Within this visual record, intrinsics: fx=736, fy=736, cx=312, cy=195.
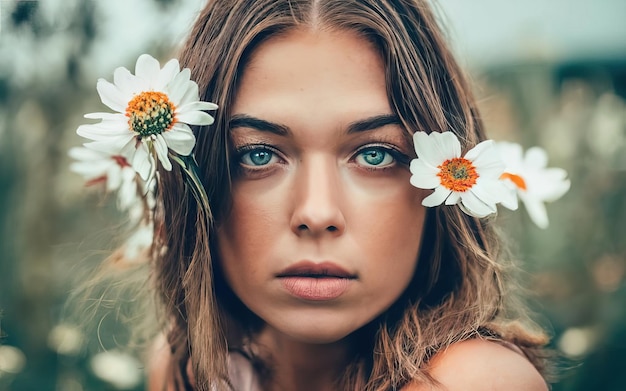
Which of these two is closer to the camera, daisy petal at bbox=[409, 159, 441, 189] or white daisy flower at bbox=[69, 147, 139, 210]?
daisy petal at bbox=[409, 159, 441, 189]

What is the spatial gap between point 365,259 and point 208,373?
1.31 feet

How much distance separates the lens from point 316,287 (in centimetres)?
122

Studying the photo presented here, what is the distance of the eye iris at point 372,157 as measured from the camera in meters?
1.26

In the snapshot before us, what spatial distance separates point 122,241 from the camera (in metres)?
1.74

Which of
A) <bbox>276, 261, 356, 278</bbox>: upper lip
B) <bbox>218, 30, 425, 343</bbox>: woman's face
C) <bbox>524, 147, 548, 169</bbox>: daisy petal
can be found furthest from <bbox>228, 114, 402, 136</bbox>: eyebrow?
<bbox>524, 147, 548, 169</bbox>: daisy petal

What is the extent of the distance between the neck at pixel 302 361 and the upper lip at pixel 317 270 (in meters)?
0.25

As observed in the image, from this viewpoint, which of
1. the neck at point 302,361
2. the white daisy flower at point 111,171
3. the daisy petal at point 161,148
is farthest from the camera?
the white daisy flower at point 111,171

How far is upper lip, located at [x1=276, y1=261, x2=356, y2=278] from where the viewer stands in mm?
1215

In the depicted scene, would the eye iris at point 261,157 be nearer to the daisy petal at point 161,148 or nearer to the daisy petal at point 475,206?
the daisy petal at point 161,148

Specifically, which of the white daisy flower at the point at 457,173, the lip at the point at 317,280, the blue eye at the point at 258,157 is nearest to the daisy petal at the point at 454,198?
the white daisy flower at the point at 457,173

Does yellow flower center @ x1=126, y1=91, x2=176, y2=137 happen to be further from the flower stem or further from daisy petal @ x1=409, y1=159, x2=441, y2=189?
daisy petal @ x1=409, y1=159, x2=441, y2=189

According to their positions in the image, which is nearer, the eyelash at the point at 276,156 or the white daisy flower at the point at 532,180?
the eyelash at the point at 276,156

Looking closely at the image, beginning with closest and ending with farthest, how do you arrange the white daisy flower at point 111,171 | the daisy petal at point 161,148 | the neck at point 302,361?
the daisy petal at point 161,148 < the neck at point 302,361 < the white daisy flower at point 111,171

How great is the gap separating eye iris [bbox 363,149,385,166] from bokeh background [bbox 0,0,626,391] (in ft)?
1.57
